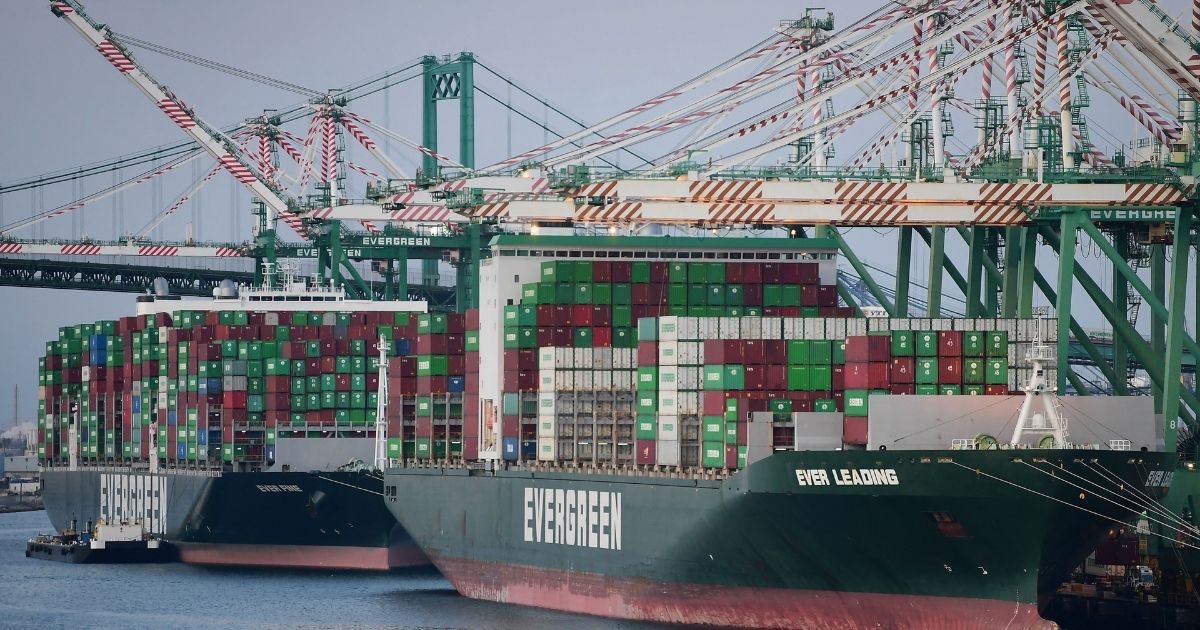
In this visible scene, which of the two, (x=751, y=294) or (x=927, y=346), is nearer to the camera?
(x=927, y=346)

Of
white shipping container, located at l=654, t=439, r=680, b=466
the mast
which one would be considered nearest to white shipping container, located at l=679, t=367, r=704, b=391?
white shipping container, located at l=654, t=439, r=680, b=466

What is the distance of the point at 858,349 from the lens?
51188 mm

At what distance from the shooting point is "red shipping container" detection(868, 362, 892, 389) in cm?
5081

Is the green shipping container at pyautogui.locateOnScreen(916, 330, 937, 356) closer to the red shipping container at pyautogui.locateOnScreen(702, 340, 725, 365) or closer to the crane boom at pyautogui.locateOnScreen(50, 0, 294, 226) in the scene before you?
the red shipping container at pyautogui.locateOnScreen(702, 340, 725, 365)

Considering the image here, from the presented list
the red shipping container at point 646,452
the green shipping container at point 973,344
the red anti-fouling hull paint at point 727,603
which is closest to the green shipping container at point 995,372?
the green shipping container at point 973,344

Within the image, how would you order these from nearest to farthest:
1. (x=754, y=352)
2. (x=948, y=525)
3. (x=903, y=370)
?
(x=948, y=525), (x=903, y=370), (x=754, y=352)

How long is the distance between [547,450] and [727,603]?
8372 millimetres

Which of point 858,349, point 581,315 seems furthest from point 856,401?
point 581,315

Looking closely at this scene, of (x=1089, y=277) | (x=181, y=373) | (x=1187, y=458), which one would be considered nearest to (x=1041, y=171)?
(x=1089, y=277)

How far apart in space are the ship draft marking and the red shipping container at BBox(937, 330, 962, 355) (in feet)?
11.3

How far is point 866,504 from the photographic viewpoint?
49.3 metres

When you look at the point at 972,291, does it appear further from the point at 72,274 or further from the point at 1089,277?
the point at 72,274

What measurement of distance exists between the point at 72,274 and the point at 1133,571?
83.8 meters

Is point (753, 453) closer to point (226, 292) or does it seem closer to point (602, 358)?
point (602, 358)
